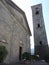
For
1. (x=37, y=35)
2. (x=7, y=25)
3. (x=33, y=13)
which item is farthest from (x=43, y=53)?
(x=7, y=25)

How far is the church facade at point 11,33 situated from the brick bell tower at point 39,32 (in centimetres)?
388

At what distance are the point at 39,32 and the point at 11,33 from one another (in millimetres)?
9212

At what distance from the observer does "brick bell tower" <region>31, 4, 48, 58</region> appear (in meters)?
25.8

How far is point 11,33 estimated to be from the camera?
18734mm

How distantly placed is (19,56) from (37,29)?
8.66 metres

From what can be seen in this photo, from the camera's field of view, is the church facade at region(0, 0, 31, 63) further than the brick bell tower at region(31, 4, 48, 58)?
No

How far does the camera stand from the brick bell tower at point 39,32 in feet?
84.6

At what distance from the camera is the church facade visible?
1741 centimetres

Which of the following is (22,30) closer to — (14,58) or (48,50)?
(14,58)

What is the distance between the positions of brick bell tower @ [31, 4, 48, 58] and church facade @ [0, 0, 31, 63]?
388 cm

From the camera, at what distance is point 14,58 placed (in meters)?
18.7

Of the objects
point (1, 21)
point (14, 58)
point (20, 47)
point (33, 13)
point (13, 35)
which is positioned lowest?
point (14, 58)

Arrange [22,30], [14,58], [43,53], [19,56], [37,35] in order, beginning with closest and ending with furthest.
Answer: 1. [14,58]
2. [19,56]
3. [22,30]
4. [43,53]
5. [37,35]

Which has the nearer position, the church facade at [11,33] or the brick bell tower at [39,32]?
the church facade at [11,33]
